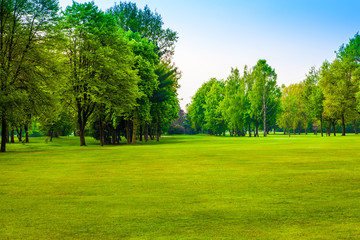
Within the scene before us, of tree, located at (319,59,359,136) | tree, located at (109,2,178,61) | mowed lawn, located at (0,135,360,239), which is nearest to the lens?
mowed lawn, located at (0,135,360,239)

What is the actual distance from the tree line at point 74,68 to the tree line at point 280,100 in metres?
36.6

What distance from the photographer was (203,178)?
14500 millimetres

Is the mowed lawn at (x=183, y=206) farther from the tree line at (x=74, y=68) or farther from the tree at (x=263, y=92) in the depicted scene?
the tree at (x=263, y=92)

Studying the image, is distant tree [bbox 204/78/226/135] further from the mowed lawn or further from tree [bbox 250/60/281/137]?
the mowed lawn

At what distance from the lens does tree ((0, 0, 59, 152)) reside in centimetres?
3406

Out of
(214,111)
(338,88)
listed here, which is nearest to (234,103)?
(214,111)

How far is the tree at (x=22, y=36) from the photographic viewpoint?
34062 mm

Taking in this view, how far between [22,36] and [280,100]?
8038cm

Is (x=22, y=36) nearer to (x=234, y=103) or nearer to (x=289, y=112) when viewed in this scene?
(x=234, y=103)

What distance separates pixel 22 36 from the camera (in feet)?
115

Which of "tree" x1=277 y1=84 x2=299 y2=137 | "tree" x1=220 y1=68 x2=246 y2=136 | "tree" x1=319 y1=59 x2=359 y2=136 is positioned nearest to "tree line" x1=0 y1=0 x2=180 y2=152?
"tree" x1=220 y1=68 x2=246 y2=136

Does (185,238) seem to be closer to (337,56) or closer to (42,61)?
(42,61)

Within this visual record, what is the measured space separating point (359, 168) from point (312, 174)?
11.8 feet

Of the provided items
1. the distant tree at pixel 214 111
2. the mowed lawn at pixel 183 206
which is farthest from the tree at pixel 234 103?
the mowed lawn at pixel 183 206
